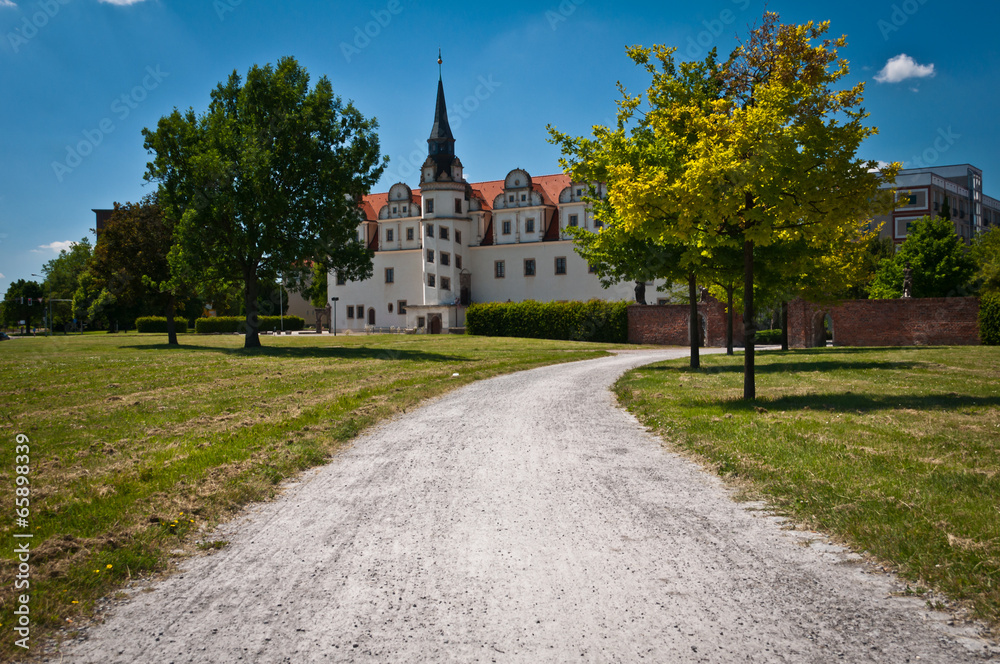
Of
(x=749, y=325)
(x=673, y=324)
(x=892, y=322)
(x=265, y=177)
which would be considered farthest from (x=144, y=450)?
(x=892, y=322)

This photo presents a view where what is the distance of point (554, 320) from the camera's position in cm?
5297

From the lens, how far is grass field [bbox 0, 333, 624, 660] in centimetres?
489

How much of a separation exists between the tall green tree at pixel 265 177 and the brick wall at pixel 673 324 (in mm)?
23307

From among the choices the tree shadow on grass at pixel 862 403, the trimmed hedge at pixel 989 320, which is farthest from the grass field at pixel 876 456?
the trimmed hedge at pixel 989 320

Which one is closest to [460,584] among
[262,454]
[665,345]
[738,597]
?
[738,597]

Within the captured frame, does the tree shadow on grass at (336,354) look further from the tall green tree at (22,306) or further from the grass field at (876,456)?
the tall green tree at (22,306)

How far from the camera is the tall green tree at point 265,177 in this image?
32.5 metres

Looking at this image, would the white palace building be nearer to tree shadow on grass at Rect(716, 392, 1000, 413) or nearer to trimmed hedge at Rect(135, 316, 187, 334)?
trimmed hedge at Rect(135, 316, 187, 334)

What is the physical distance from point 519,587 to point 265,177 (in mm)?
31620

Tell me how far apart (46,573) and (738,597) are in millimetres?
4871

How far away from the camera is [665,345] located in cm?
4897

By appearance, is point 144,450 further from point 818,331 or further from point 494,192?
point 494,192

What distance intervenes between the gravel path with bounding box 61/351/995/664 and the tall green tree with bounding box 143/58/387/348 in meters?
28.4

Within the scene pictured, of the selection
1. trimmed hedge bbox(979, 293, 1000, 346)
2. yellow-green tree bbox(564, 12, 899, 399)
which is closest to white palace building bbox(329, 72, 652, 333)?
trimmed hedge bbox(979, 293, 1000, 346)
